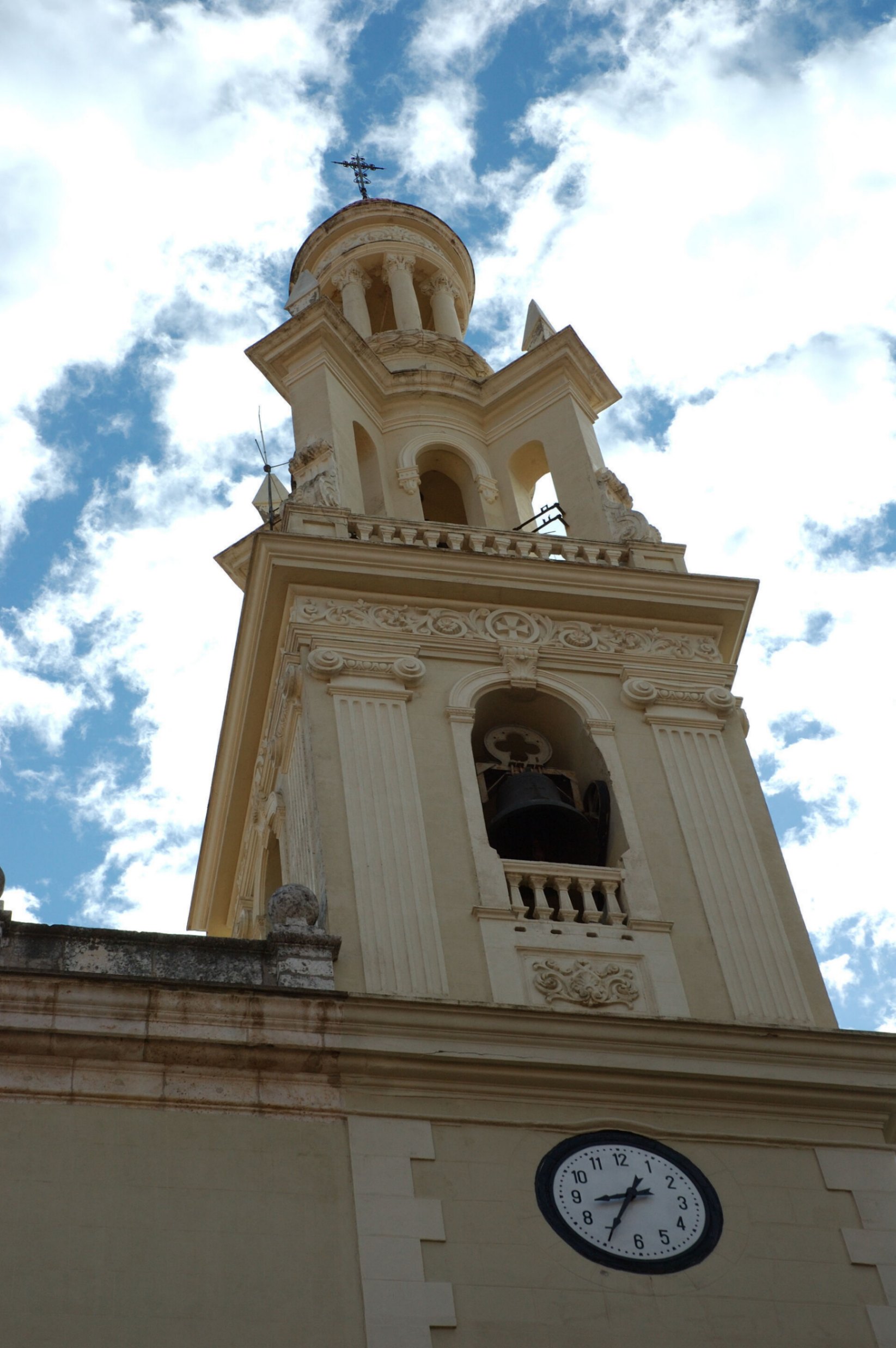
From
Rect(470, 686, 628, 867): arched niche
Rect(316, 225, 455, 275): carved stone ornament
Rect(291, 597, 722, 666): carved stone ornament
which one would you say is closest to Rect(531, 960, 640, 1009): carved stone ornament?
Rect(470, 686, 628, 867): arched niche

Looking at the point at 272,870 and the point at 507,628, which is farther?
the point at 272,870

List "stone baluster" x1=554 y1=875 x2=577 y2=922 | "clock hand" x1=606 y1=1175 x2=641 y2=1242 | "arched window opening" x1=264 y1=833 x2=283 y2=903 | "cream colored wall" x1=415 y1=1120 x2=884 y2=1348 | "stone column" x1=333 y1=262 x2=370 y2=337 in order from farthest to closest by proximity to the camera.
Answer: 1. "stone column" x1=333 y1=262 x2=370 y2=337
2. "arched window opening" x1=264 y1=833 x2=283 y2=903
3. "stone baluster" x1=554 y1=875 x2=577 y2=922
4. "clock hand" x1=606 y1=1175 x2=641 y2=1242
5. "cream colored wall" x1=415 y1=1120 x2=884 y2=1348

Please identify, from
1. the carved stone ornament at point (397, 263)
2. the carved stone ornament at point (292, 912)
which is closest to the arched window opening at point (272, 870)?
the carved stone ornament at point (292, 912)

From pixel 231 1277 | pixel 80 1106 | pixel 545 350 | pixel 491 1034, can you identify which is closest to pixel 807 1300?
pixel 491 1034

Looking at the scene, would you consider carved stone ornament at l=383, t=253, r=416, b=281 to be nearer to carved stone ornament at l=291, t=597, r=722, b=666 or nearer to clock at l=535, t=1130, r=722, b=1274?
carved stone ornament at l=291, t=597, r=722, b=666

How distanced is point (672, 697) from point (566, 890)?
112 inches

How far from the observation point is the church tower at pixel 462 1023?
1270 centimetres

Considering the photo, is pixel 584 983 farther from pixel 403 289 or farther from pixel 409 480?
pixel 403 289

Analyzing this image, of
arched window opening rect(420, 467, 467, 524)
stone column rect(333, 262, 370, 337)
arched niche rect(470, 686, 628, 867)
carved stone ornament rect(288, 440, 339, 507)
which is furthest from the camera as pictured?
stone column rect(333, 262, 370, 337)

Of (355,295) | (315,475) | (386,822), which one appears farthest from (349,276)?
(386,822)

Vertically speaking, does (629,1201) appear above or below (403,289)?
below

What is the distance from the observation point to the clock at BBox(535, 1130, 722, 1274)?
13.2 metres

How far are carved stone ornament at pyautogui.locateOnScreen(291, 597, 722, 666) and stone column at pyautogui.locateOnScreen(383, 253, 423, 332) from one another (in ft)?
22.6

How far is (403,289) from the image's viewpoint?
26000 mm
